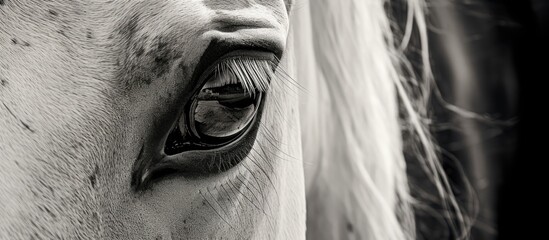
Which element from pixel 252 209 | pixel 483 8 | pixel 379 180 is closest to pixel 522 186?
pixel 483 8

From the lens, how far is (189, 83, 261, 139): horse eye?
0.78 m

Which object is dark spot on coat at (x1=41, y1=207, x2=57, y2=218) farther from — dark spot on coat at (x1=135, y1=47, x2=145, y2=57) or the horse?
dark spot on coat at (x1=135, y1=47, x2=145, y2=57)

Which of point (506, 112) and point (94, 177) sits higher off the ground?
point (94, 177)

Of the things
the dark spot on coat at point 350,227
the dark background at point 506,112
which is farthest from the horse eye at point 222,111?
the dark background at point 506,112

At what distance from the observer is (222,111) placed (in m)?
0.79

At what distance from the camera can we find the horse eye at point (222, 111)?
78 cm

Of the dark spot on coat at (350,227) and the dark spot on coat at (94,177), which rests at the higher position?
the dark spot on coat at (94,177)

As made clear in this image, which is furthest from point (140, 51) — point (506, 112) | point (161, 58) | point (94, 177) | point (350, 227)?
point (506, 112)

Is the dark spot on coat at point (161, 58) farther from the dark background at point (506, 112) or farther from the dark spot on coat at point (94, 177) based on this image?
the dark background at point (506, 112)

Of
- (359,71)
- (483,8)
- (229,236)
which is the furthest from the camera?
(483,8)

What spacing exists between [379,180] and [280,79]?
76cm

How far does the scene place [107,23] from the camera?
74 centimetres

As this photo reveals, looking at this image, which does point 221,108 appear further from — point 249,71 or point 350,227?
point 350,227

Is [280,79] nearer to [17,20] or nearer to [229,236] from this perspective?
[229,236]
